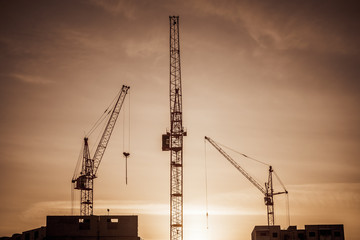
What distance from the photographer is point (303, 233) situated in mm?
151750

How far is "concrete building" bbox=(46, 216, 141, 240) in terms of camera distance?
4481 inches

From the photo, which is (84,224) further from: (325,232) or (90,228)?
(325,232)

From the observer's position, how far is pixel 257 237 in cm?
15600

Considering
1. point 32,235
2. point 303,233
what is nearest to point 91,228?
point 32,235

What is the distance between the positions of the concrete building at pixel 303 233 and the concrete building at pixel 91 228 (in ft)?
187

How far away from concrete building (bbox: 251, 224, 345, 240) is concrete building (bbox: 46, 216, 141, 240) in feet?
187

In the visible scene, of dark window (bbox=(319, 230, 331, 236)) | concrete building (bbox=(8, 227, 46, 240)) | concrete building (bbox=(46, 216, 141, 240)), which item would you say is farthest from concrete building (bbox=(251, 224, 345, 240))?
concrete building (bbox=(8, 227, 46, 240))

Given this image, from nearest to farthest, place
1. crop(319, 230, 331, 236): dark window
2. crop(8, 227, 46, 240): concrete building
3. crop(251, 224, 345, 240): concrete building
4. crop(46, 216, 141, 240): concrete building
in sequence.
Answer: crop(8, 227, 46, 240): concrete building → crop(46, 216, 141, 240): concrete building → crop(251, 224, 345, 240): concrete building → crop(319, 230, 331, 236): dark window

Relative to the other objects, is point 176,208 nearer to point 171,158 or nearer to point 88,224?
point 171,158

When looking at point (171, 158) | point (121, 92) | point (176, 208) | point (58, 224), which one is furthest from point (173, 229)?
point (121, 92)

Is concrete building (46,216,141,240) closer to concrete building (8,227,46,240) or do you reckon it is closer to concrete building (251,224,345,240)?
concrete building (8,227,46,240)

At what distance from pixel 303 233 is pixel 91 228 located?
233 feet

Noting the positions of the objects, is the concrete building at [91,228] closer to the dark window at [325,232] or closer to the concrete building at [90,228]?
the concrete building at [90,228]

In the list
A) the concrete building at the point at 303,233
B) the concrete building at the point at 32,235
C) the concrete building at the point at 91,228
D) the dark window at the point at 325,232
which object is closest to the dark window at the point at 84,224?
the concrete building at the point at 91,228
